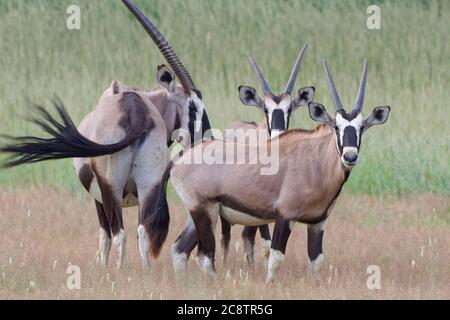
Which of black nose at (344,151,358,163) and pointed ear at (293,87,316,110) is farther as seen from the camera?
pointed ear at (293,87,316,110)

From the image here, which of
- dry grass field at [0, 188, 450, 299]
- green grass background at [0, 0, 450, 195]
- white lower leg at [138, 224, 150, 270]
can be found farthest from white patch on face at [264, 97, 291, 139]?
green grass background at [0, 0, 450, 195]

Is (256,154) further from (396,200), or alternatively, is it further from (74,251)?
(396,200)

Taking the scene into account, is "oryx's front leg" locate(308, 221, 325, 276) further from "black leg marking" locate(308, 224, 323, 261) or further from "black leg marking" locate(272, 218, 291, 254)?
"black leg marking" locate(272, 218, 291, 254)

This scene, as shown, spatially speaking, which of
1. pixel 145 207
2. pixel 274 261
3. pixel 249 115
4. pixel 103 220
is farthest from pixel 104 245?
pixel 249 115

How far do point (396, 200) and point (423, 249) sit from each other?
9.63 feet

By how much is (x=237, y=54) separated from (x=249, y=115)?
115 inches

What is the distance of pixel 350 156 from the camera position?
28.9 ft

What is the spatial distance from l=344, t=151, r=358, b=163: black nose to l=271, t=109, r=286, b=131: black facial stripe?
6.60ft

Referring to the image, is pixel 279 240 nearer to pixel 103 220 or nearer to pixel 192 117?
pixel 103 220

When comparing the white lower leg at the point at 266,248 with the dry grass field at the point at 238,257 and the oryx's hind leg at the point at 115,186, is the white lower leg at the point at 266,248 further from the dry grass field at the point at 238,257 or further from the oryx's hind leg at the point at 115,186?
the oryx's hind leg at the point at 115,186

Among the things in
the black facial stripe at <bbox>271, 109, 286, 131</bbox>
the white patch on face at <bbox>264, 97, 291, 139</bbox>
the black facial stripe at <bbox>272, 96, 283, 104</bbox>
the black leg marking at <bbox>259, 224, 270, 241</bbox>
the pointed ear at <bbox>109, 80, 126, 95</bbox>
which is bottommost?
the black leg marking at <bbox>259, 224, 270, 241</bbox>

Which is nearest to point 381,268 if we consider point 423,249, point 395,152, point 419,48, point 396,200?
point 423,249

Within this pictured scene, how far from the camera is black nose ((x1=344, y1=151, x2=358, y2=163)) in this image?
28.9 feet

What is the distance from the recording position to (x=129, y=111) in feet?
33.0
